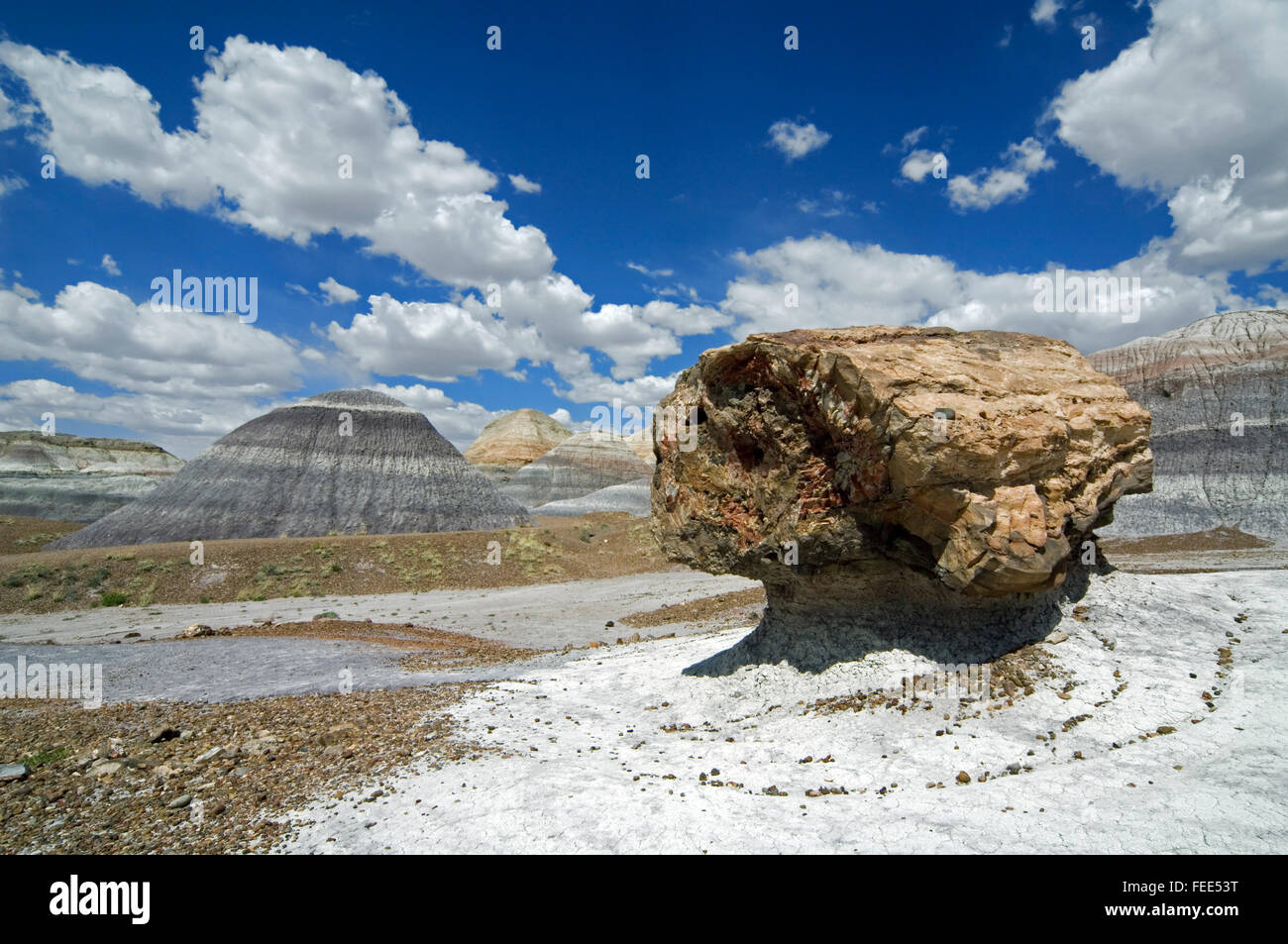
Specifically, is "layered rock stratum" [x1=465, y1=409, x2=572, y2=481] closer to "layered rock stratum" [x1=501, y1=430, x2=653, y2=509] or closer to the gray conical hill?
"layered rock stratum" [x1=501, y1=430, x2=653, y2=509]

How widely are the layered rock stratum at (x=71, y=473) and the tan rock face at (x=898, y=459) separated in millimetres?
57831

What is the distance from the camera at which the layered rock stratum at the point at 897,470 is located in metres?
5.38

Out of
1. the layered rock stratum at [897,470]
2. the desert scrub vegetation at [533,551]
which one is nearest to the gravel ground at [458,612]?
the desert scrub vegetation at [533,551]

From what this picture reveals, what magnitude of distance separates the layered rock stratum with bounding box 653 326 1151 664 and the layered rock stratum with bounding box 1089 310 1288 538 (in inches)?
1015

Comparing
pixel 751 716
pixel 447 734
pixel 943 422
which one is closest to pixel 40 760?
pixel 447 734

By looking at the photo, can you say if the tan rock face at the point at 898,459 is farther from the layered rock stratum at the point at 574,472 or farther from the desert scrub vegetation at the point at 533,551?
the layered rock stratum at the point at 574,472

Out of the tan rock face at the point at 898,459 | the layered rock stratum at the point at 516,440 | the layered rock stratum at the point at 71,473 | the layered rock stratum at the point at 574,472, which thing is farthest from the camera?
the layered rock stratum at the point at 516,440

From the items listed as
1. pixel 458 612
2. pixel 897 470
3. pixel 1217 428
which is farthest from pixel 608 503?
pixel 897 470

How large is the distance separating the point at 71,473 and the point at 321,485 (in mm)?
43223

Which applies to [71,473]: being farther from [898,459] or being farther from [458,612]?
[898,459]

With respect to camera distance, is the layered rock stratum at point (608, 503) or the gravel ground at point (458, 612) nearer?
the gravel ground at point (458, 612)

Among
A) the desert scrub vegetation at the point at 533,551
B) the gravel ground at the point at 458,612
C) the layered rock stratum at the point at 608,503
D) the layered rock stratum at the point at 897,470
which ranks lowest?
the gravel ground at the point at 458,612

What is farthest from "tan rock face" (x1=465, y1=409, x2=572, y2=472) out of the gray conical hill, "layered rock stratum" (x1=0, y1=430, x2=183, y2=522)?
the gray conical hill

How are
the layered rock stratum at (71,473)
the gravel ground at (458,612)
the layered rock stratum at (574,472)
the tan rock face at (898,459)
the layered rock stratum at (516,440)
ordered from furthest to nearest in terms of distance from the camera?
the layered rock stratum at (516,440)
the layered rock stratum at (574,472)
the layered rock stratum at (71,473)
the gravel ground at (458,612)
the tan rock face at (898,459)
